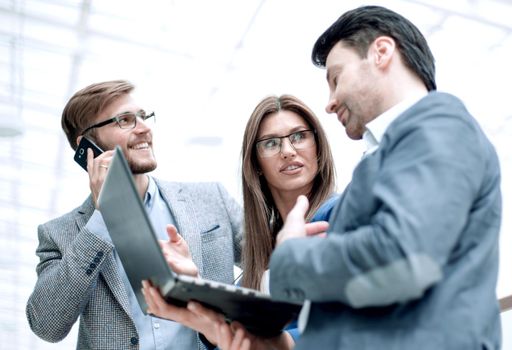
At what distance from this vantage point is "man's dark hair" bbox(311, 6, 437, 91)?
1.73 m

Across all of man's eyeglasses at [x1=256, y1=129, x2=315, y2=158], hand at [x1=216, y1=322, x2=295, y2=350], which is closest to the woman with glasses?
man's eyeglasses at [x1=256, y1=129, x2=315, y2=158]

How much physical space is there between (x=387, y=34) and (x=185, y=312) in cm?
86

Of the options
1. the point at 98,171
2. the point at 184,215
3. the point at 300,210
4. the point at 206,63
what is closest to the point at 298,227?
the point at 300,210

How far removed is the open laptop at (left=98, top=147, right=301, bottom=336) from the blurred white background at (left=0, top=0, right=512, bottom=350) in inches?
126

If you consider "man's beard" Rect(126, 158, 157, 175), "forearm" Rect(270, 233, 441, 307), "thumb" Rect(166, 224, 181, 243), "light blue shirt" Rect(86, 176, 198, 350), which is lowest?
"light blue shirt" Rect(86, 176, 198, 350)

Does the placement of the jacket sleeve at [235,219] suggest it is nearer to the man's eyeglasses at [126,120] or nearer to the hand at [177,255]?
the man's eyeglasses at [126,120]

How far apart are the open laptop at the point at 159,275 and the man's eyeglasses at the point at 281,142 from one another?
0.88 m

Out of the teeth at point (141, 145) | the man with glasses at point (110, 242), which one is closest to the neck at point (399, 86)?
the man with glasses at point (110, 242)

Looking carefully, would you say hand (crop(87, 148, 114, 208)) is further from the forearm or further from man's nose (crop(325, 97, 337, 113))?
the forearm

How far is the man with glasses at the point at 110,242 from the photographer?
2457mm

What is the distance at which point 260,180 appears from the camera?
2.72m

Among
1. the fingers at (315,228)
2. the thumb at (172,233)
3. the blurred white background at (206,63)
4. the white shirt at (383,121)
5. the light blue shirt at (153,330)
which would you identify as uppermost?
the blurred white background at (206,63)

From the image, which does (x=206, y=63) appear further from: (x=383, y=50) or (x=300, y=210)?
(x=300, y=210)

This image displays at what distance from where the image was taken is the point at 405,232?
127cm
